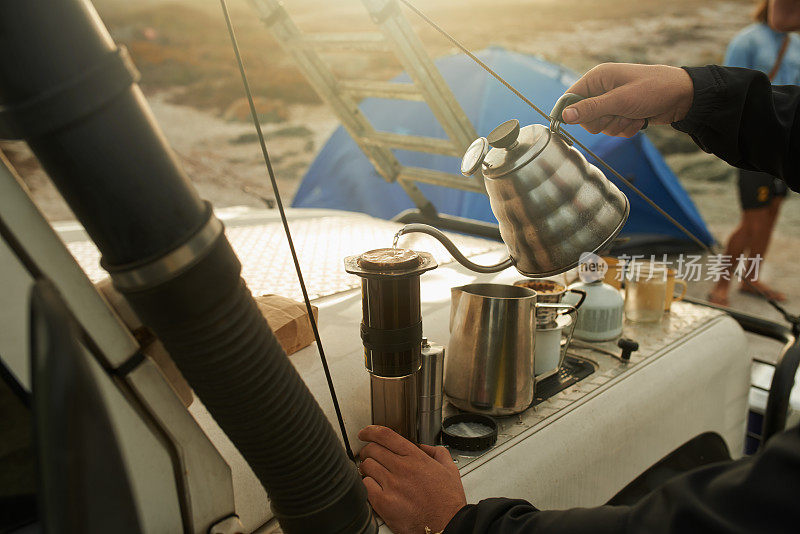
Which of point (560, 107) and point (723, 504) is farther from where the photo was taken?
point (560, 107)

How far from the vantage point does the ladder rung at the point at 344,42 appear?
1598mm

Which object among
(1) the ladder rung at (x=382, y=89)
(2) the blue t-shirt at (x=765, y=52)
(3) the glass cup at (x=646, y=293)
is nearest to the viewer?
(3) the glass cup at (x=646, y=293)

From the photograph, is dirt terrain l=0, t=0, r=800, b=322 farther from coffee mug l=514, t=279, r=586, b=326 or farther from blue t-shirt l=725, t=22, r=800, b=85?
coffee mug l=514, t=279, r=586, b=326

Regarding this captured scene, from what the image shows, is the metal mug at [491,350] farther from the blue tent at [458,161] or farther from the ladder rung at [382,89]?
the blue tent at [458,161]

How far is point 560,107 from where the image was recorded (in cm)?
82

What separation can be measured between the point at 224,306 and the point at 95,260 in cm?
122

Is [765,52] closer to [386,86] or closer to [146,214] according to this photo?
[386,86]

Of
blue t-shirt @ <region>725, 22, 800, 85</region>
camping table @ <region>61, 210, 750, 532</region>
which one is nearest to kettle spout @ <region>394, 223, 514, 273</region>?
camping table @ <region>61, 210, 750, 532</region>

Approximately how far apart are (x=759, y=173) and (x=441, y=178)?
83.2 inches

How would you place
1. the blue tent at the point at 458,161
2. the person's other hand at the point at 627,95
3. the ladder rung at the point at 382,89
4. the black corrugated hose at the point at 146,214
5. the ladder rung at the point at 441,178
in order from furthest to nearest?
the blue tent at the point at 458,161 → the ladder rung at the point at 441,178 → the ladder rung at the point at 382,89 → the person's other hand at the point at 627,95 → the black corrugated hose at the point at 146,214

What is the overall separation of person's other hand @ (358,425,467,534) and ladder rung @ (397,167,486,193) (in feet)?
3.78

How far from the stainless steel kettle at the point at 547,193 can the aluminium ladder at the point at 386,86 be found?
856mm

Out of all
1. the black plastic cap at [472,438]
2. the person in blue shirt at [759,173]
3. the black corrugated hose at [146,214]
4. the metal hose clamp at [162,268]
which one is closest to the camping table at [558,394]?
the black plastic cap at [472,438]

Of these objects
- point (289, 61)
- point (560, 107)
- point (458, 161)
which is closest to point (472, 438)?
point (560, 107)
